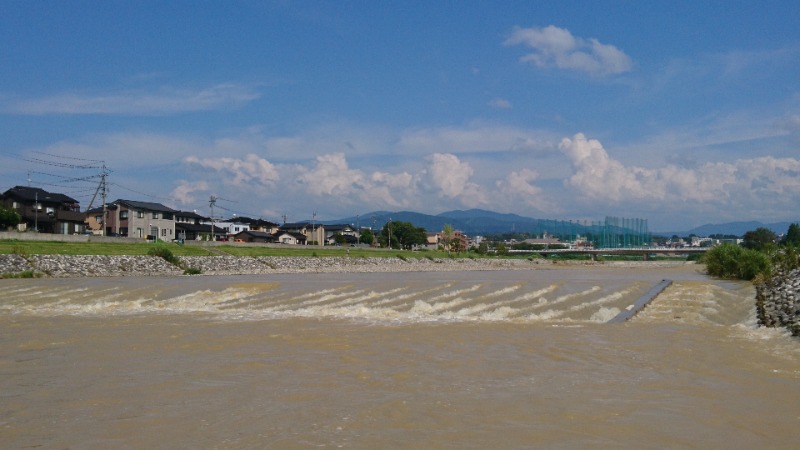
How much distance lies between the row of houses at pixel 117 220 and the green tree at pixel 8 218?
3.01m

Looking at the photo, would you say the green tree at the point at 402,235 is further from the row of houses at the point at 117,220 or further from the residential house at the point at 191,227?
the residential house at the point at 191,227

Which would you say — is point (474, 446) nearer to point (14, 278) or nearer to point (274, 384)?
point (274, 384)

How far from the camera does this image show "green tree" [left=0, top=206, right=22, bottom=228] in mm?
56375

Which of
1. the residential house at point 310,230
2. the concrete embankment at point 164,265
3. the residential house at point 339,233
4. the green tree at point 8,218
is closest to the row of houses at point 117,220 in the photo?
the residential house at point 310,230

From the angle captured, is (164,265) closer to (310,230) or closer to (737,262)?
(737,262)

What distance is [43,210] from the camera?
67.7 m

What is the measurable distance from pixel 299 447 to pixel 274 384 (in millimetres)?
2761

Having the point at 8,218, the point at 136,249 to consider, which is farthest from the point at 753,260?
the point at 8,218

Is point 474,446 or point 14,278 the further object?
point 14,278

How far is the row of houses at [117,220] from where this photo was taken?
66312 mm

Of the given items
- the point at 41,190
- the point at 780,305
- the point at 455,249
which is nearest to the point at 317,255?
the point at 41,190

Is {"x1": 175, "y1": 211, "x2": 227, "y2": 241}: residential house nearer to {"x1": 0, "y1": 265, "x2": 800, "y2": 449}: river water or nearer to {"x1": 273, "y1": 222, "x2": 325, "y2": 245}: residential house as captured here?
{"x1": 273, "y1": 222, "x2": 325, "y2": 245}: residential house

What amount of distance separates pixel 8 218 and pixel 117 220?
893 inches

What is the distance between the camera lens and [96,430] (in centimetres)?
606
